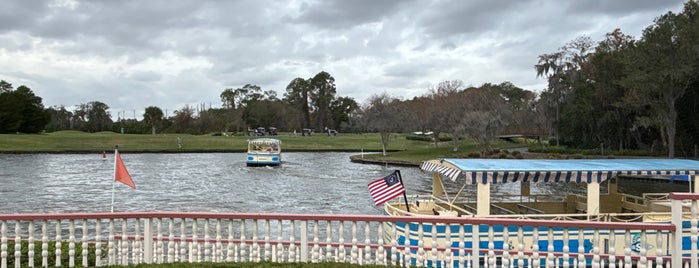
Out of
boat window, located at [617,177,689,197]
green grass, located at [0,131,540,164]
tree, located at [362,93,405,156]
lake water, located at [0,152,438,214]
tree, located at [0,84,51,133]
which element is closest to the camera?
lake water, located at [0,152,438,214]

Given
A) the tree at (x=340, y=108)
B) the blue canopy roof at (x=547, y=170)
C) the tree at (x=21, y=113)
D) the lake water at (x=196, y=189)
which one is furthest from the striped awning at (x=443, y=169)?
the tree at (x=340, y=108)

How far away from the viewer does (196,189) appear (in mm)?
35250

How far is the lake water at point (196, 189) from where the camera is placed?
27.7m

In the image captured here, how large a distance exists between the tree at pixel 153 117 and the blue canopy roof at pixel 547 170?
128 metres

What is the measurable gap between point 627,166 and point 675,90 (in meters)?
42.2

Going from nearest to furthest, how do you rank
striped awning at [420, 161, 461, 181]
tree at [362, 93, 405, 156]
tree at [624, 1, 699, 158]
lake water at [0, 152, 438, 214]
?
striped awning at [420, 161, 461, 181], lake water at [0, 152, 438, 214], tree at [624, 1, 699, 158], tree at [362, 93, 405, 156]

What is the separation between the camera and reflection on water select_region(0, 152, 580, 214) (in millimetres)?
27688

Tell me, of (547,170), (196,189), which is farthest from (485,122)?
(547,170)

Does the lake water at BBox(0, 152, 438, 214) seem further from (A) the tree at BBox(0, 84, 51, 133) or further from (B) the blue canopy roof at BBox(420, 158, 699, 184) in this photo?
(A) the tree at BBox(0, 84, 51, 133)

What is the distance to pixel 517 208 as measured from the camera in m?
18.1

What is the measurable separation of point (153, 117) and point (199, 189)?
4225 inches

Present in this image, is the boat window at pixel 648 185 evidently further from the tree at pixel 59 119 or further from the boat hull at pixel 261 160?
the tree at pixel 59 119

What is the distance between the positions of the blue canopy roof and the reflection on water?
36.4ft

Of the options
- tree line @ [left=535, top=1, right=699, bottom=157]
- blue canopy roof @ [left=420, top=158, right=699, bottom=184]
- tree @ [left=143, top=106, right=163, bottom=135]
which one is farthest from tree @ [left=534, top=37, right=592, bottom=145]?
tree @ [left=143, top=106, right=163, bottom=135]
